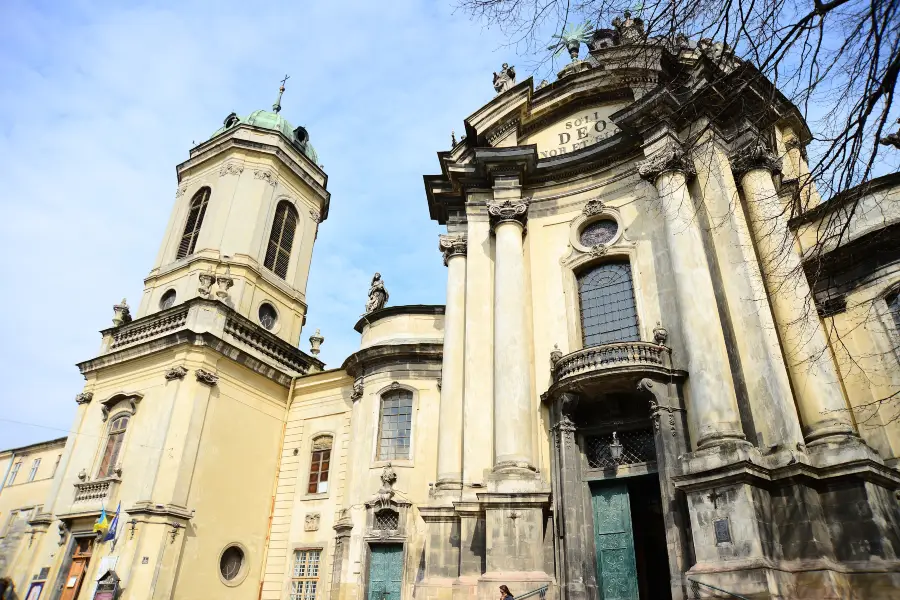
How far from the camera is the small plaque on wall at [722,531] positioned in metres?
10.3

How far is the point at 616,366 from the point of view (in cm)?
1307

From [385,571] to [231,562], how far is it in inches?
225

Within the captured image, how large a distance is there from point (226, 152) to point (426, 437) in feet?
51.2

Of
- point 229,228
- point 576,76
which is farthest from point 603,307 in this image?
point 229,228

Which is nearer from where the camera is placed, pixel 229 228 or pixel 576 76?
pixel 576 76

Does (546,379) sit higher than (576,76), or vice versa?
(576,76)

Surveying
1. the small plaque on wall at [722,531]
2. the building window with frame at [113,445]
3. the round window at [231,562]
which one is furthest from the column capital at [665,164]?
the building window with frame at [113,445]

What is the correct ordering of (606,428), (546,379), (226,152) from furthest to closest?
(226,152), (546,379), (606,428)

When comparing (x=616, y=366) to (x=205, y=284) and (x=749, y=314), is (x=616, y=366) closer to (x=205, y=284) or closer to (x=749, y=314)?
(x=749, y=314)

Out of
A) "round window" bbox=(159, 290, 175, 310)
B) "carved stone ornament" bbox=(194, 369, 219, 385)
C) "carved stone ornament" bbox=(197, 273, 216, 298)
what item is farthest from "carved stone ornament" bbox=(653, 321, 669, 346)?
"round window" bbox=(159, 290, 175, 310)

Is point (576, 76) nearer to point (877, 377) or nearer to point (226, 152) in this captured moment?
→ point (877, 377)

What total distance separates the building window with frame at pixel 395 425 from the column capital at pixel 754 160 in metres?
10.7

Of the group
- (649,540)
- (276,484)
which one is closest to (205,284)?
(276,484)

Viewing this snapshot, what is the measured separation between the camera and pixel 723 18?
6.26 m
